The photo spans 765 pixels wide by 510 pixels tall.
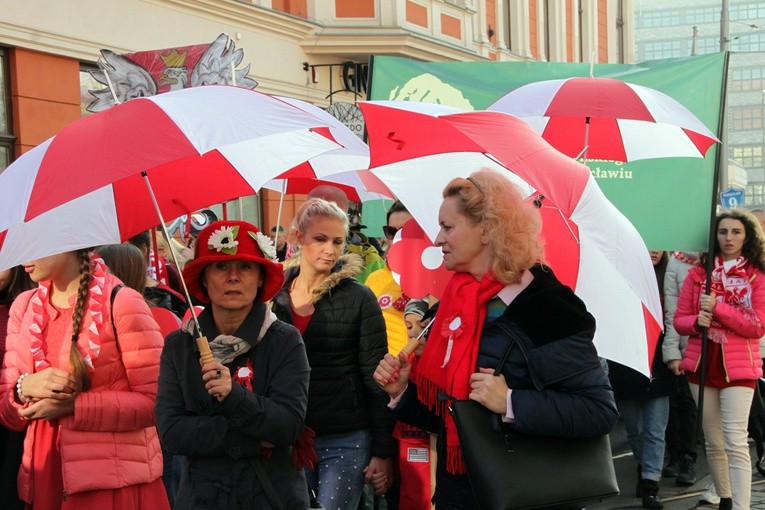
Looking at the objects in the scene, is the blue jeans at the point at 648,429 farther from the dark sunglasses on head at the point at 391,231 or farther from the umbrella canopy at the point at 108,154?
the umbrella canopy at the point at 108,154

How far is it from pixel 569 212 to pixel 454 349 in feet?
2.33

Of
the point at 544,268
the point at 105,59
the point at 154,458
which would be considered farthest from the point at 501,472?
the point at 105,59

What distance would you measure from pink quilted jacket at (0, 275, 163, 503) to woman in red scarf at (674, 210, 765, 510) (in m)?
4.39

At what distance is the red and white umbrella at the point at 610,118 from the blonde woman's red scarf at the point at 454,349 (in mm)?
1977

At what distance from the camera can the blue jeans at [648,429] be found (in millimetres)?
8344

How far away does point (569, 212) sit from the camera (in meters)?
3.83

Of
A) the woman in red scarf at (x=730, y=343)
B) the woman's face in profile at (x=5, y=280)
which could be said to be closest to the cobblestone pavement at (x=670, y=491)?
the woman in red scarf at (x=730, y=343)

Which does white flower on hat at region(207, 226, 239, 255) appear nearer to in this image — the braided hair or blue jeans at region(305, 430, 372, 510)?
the braided hair

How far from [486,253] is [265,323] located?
89 cm

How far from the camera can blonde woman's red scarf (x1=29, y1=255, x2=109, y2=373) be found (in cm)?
427

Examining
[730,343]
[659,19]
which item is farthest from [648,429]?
[659,19]

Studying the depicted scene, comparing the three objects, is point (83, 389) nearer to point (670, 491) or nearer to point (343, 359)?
point (343, 359)

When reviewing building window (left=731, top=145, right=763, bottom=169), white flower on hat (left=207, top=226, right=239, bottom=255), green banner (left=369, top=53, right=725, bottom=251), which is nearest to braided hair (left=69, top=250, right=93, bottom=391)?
white flower on hat (left=207, top=226, right=239, bottom=255)

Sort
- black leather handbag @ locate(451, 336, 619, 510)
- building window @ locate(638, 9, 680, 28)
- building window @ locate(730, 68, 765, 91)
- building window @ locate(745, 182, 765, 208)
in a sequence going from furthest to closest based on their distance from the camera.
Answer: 1. building window @ locate(745, 182, 765, 208)
2. building window @ locate(730, 68, 765, 91)
3. building window @ locate(638, 9, 680, 28)
4. black leather handbag @ locate(451, 336, 619, 510)
